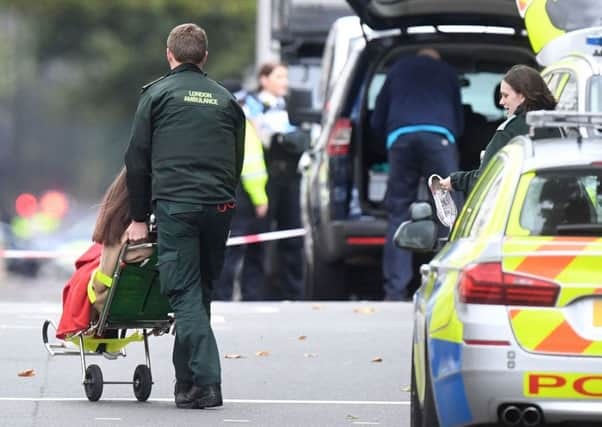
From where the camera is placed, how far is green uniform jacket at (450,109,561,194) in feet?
31.4

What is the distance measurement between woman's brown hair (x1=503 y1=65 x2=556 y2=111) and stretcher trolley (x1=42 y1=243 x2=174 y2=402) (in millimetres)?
1857

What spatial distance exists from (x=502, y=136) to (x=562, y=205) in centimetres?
246

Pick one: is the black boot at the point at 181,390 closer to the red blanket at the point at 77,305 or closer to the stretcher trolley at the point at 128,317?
the stretcher trolley at the point at 128,317

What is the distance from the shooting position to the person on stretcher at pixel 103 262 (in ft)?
31.9

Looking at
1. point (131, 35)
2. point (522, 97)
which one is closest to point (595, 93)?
point (522, 97)

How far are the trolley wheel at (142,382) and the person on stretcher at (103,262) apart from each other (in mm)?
357

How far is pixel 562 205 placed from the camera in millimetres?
7223

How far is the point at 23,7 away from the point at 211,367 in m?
46.1

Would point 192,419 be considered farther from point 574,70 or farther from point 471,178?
point 574,70

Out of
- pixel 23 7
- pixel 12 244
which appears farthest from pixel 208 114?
pixel 23 7

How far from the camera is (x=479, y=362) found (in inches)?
268

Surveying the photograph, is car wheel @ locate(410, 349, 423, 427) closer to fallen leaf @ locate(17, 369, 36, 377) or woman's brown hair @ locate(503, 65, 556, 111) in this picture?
woman's brown hair @ locate(503, 65, 556, 111)

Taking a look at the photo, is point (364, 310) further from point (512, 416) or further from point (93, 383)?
point (512, 416)

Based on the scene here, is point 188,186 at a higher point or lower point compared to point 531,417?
higher
